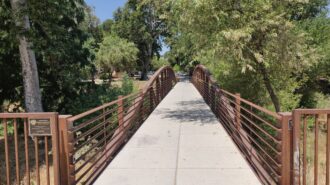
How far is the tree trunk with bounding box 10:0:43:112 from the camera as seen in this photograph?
9297 mm

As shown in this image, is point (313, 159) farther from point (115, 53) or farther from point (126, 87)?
point (115, 53)

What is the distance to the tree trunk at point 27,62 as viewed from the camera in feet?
30.5

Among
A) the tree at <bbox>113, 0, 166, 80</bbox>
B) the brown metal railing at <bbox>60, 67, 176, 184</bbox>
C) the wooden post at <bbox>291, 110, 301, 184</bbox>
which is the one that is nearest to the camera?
the wooden post at <bbox>291, 110, 301, 184</bbox>

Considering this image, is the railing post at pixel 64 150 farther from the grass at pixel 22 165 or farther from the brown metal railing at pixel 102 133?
A: the grass at pixel 22 165

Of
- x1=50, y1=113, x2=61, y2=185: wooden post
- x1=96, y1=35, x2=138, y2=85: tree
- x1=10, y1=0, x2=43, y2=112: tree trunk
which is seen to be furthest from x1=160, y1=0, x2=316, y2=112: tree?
x1=96, y1=35, x2=138, y2=85: tree

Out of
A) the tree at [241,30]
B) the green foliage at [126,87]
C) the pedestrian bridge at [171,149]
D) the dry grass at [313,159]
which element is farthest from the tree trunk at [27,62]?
the dry grass at [313,159]

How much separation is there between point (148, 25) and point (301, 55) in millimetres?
36778

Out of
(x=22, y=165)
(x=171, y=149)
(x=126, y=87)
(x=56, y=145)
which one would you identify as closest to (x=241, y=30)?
(x=171, y=149)

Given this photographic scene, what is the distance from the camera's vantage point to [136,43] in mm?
47188

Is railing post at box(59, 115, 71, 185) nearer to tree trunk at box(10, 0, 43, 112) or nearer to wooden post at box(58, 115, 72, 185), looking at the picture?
wooden post at box(58, 115, 72, 185)

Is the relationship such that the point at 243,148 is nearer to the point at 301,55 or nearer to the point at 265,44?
the point at 265,44

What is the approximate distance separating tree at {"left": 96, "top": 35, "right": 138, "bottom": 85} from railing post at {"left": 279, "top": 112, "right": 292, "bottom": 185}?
→ 38035 millimetres

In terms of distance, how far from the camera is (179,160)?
5688 mm

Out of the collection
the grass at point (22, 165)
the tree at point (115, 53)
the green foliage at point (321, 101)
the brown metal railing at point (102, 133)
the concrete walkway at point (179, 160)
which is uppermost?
the tree at point (115, 53)
